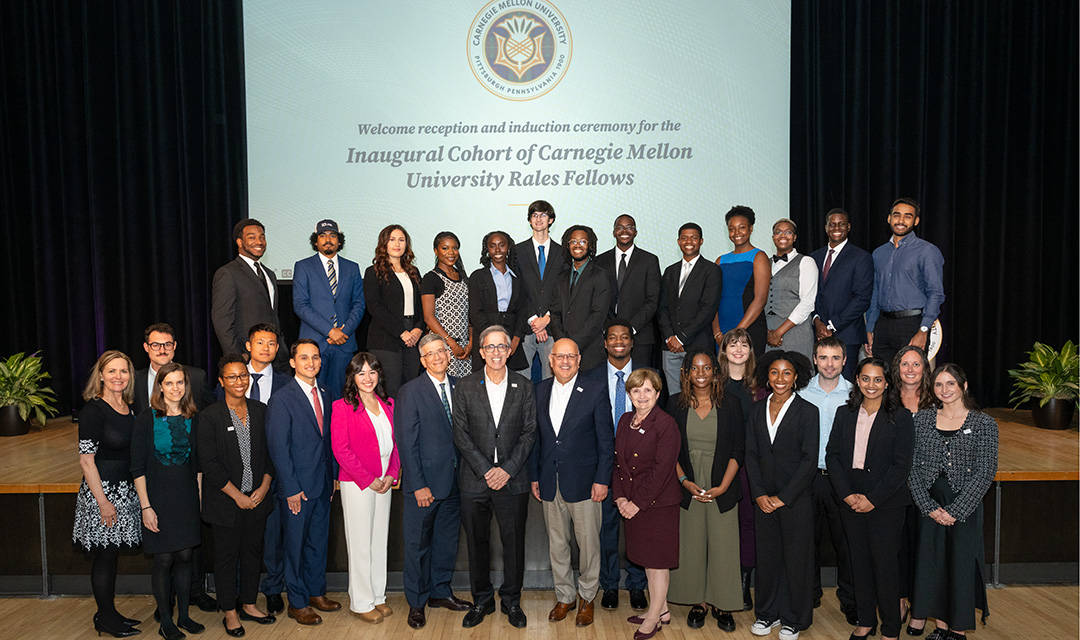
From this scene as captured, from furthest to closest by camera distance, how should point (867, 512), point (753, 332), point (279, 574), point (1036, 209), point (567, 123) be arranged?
1. point (1036, 209)
2. point (567, 123)
3. point (753, 332)
4. point (279, 574)
5. point (867, 512)

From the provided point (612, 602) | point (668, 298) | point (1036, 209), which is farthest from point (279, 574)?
point (1036, 209)

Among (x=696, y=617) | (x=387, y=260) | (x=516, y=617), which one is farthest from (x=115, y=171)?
(x=696, y=617)

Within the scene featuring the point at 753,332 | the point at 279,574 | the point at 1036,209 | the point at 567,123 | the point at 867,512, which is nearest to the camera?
the point at 867,512

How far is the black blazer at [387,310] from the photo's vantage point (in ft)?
15.4

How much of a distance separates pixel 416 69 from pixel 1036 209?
5540mm

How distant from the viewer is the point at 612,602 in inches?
153

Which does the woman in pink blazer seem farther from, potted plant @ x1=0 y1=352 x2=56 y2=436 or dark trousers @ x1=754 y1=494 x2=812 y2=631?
potted plant @ x1=0 y1=352 x2=56 y2=436

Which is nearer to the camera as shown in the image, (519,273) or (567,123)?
(519,273)

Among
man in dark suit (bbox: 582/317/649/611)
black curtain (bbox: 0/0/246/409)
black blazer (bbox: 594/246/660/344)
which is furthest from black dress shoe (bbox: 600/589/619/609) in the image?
black curtain (bbox: 0/0/246/409)

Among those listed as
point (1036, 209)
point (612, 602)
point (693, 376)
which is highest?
point (1036, 209)

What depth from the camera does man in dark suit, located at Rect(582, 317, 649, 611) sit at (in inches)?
153

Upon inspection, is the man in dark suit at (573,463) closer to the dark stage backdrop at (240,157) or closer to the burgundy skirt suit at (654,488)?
the burgundy skirt suit at (654,488)

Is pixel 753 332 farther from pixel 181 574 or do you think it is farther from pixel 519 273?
pixel 181 574

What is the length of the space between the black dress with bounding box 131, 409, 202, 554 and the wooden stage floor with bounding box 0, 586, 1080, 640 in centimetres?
56
